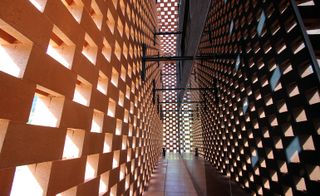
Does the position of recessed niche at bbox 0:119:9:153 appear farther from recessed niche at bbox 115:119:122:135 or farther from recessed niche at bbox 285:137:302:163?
recessed niche at bbox 115:119:122:135

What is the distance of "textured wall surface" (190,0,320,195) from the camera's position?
1.57 ft

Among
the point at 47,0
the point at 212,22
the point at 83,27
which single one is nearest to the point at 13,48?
the point at 47,0

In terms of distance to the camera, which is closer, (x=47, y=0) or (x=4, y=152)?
(x=4, y=152)

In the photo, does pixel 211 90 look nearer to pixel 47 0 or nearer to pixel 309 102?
pixel 309 102

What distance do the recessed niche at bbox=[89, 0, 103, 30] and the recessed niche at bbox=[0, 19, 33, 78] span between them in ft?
1.89

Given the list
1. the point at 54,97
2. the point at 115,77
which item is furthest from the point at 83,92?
the point at 115,77

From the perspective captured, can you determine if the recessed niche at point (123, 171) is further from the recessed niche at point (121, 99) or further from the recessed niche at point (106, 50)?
the recessed niche at point (106, 50)

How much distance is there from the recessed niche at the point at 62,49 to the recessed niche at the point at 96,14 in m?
0.35

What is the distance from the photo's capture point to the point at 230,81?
1.13m

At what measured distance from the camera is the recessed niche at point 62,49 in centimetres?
71

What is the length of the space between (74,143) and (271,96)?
0.87m

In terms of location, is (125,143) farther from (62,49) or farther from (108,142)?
(62,49)

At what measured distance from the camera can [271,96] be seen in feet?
2.22

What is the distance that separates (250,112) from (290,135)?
30 cm
